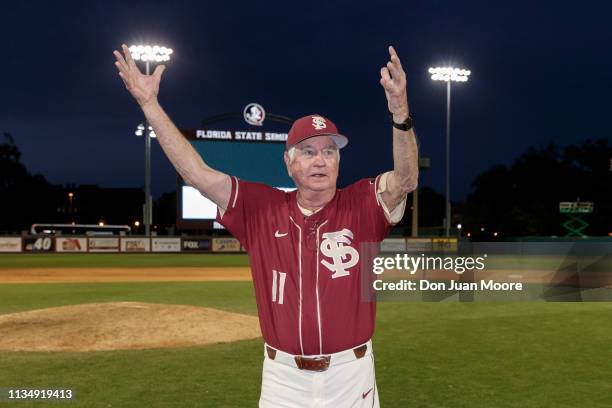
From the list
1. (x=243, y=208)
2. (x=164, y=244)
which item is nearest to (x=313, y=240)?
(x=243, y=208)

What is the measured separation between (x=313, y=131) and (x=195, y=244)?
130ft

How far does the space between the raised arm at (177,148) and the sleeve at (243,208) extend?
4 cm

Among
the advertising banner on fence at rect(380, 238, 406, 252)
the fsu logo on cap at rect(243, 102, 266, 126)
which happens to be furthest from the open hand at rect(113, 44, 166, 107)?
the fsu logo on cap at rect(243, 102, 266, 126)

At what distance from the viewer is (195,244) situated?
41.9m

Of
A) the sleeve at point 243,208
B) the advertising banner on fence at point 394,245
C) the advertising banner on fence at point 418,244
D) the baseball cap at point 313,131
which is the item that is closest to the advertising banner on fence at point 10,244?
the advertising banner on fence at point 394,245

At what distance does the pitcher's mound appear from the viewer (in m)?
9.75

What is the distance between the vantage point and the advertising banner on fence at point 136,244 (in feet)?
133

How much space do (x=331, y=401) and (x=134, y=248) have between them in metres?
39.8

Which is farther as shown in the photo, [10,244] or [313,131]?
[10,244]

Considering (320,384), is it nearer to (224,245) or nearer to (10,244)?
(224,245)

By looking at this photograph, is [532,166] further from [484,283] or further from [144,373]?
[144,373]

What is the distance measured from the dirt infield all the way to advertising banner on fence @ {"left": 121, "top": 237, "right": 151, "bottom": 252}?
515 inches

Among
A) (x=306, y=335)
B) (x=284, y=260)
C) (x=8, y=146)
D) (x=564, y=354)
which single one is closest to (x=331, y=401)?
(x=306, y=335)

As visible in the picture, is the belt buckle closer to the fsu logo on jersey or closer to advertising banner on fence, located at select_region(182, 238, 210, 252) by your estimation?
the fsu logo on jersey
